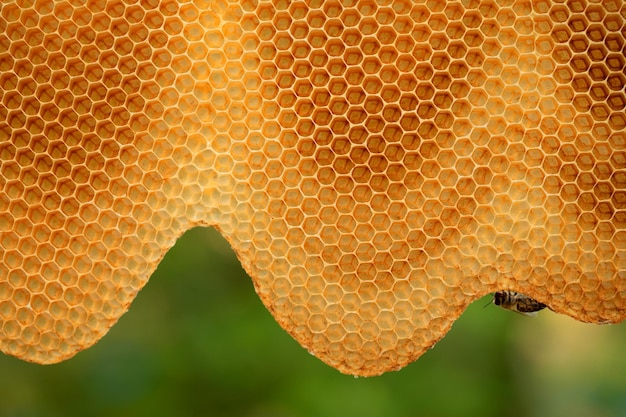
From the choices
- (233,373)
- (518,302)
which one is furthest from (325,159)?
(233,373)

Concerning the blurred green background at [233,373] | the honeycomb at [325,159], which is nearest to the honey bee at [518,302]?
the honeycomb at [325,159]

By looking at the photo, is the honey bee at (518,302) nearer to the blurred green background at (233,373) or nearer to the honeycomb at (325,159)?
the honeycomb at (325,159)

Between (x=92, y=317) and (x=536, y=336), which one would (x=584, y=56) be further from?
(x=536, y=336)

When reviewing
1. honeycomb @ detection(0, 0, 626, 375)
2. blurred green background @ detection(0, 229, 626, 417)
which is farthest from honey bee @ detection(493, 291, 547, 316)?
blurred green background @ detection(0, 229, 626, 417)

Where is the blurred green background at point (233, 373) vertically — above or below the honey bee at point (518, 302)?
below

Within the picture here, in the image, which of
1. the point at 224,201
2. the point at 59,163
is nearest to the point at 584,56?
the point at 224,201

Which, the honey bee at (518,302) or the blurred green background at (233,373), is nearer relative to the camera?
the honey bee at (518,302)
